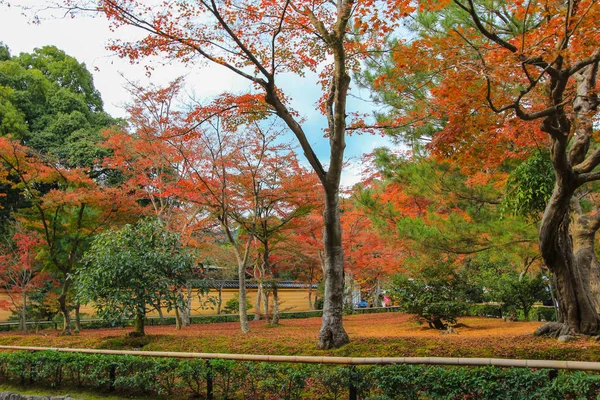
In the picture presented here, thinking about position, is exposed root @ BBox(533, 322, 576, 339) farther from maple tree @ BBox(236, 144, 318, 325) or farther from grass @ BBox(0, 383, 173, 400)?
Answer: maple tree @ BBox(236, 144, 318, 325)

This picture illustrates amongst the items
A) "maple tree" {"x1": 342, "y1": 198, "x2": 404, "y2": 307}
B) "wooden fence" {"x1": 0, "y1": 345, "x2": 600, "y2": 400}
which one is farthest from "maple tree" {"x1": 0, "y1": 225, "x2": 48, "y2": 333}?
"maple tree" {"x1": 342, "y1": 198, "x2": 404, "y2": 307}

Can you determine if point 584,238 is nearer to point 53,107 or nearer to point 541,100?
point 541,100

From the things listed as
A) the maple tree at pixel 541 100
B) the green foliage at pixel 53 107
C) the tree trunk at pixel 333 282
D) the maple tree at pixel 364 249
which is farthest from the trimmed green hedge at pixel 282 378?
the maple tree at pixel 364 249

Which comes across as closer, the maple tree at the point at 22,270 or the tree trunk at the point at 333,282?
the tree trunk at the point at 333,282

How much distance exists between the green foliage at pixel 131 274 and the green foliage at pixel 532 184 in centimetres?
593

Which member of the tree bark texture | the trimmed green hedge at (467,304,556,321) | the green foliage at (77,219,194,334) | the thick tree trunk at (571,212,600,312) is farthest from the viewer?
the trimmed green hedge at (467,304,556,321)

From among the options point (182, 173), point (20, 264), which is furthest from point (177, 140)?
point (20, 264)

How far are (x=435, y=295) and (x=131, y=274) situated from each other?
7.78 meters

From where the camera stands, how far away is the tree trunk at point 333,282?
6.05 meters

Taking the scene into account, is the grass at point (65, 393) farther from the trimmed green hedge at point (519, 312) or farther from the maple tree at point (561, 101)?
the trimmed green hedge at point (519, 312)

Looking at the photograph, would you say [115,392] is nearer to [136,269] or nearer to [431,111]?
[136,269]

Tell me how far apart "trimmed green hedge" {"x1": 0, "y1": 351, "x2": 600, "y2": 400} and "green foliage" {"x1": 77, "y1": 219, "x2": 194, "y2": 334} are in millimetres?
1094

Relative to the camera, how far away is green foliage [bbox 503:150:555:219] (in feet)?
24.8

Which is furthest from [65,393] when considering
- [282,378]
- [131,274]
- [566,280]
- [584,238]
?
[584,238]
